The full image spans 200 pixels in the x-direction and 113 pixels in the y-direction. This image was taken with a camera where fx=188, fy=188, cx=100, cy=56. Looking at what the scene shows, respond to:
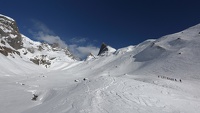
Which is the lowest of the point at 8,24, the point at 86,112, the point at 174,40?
the point at 86,112

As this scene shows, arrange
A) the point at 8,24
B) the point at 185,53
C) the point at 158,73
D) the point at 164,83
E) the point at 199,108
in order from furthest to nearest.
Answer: the point at 8,24, the point at 185,53, the point at 158,73, the point at 164,83, the point at 199,108

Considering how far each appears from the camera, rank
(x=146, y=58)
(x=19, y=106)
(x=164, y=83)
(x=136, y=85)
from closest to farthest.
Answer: (x=19, y=106)
(x=136, y=85)
(x=164, y=83)
(x=146, y=58)

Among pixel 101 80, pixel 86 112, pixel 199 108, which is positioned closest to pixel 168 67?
pixel 101 80

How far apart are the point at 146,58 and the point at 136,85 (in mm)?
35592

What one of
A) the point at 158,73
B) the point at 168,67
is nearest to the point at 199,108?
the point at 158,73

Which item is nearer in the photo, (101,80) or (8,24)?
(101,80)

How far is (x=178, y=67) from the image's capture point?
38281 millimetres

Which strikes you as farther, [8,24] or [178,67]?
[8,24]

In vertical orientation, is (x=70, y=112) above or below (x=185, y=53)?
below

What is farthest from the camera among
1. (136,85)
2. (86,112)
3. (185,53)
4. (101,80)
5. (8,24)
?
(8,24)

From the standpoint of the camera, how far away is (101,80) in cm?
2181

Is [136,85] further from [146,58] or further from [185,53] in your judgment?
[146,58]

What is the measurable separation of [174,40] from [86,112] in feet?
165

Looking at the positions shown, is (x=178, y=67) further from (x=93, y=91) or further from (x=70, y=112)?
(x=70, y=112)
